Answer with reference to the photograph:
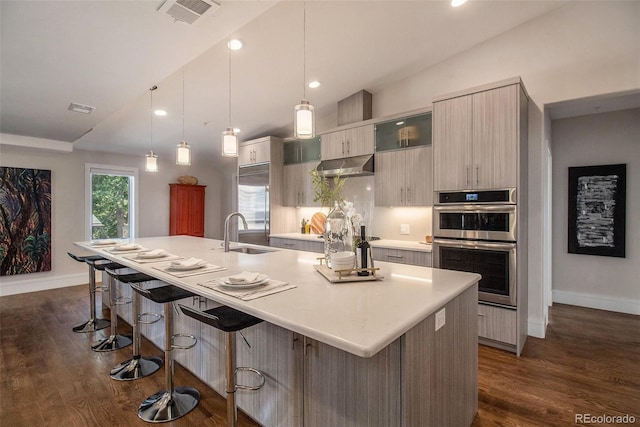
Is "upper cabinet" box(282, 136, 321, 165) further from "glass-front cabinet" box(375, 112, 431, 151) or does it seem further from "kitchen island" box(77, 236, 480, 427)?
"kitchen island" box(77, 236, 480, 427)

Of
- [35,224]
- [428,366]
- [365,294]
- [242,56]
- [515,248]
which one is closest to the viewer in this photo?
[428,366]

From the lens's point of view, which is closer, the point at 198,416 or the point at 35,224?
the point at 198,416

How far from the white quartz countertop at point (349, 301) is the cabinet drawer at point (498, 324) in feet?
4.35

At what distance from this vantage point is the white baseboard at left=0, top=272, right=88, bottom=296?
4.72 m

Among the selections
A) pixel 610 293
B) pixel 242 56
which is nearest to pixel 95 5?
pixel 242 56

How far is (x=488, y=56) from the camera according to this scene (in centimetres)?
342

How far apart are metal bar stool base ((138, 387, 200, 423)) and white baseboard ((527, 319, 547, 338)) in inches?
127

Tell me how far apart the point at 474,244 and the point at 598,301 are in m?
2.38

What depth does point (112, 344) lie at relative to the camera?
114 inches

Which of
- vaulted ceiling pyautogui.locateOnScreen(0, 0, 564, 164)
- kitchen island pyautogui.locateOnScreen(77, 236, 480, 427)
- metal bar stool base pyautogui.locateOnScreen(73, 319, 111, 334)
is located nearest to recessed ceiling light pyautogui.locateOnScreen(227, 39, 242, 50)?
vaulted ceiling pyautogui.locateOnScreen(0, 0, 564, 164)

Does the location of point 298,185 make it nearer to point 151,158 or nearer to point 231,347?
point 151,158

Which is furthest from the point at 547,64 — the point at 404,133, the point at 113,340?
the point at 113,340

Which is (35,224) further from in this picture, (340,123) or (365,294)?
(365,294)

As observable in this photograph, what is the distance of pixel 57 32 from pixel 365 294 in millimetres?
2729
